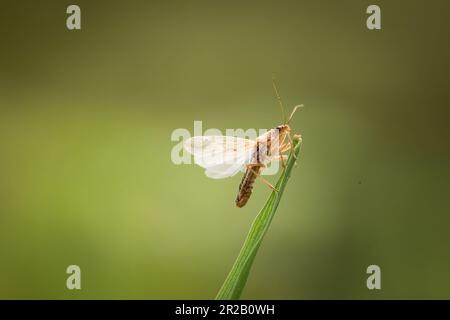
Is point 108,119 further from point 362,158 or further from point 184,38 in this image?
point 362,158

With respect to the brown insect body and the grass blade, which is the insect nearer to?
Result: the brown insect body

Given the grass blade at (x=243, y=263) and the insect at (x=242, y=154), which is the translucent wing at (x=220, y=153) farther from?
the grass blade at (x=243, y=263)

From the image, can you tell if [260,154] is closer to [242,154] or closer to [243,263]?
[242,154]

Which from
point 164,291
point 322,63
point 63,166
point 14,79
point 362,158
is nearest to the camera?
point 164,291

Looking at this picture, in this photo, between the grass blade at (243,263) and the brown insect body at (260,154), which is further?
the brown insect body at (260,154)

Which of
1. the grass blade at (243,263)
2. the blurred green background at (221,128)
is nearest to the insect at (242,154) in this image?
the grass blade at (243,263)

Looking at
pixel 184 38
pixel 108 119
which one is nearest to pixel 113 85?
pixel 108 119

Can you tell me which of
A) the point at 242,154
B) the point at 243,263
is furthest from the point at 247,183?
the point at 243,263

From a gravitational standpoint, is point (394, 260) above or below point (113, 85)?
below
